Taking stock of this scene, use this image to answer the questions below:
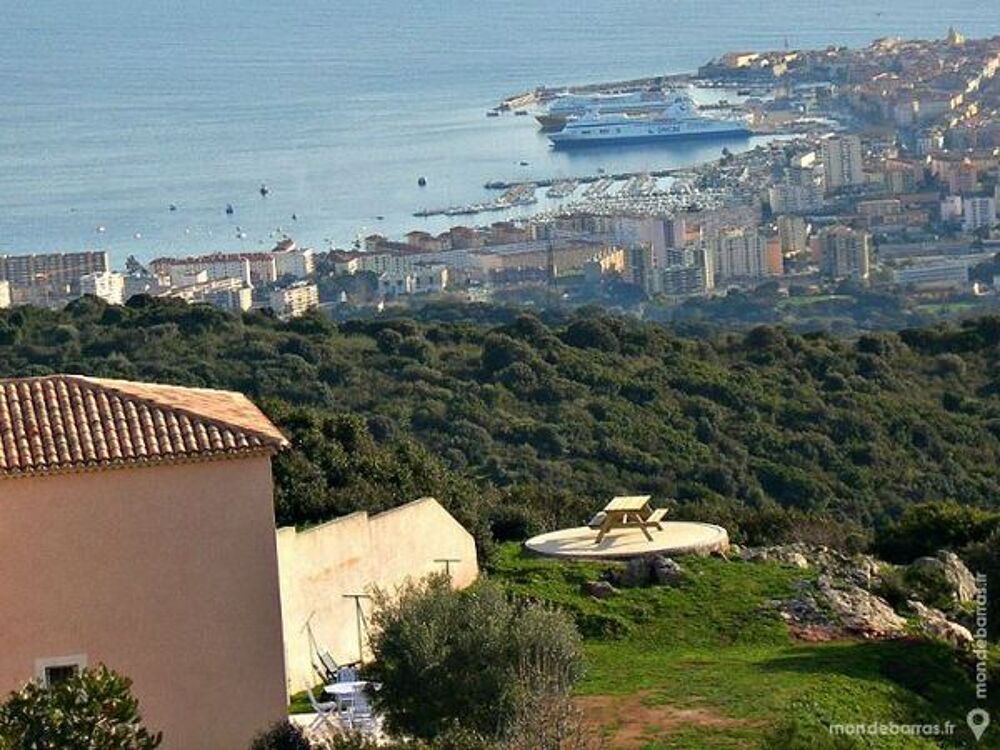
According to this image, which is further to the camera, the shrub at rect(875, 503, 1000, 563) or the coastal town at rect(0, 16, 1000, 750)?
the shrub at rect(875, 503, 1000, 563)

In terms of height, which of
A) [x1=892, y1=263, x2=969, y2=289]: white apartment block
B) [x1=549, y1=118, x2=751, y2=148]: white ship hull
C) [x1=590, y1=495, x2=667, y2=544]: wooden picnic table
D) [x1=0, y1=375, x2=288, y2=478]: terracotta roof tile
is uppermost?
[x1=549, y1=118, x2=751, y2=148]: white ship hull

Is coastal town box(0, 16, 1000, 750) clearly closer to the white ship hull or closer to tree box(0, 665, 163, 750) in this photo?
tree box(0, 665, 163, 750)

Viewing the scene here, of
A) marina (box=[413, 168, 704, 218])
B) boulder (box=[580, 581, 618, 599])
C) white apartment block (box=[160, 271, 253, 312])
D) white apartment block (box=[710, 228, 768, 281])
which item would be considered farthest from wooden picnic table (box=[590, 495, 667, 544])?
marina (box=[413, 168, 704, 218])

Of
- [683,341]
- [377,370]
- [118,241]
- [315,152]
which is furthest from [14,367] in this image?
[315,152]

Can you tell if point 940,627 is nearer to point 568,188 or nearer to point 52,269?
point 52,269

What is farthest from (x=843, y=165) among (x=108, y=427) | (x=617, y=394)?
(x=108, y=427)
